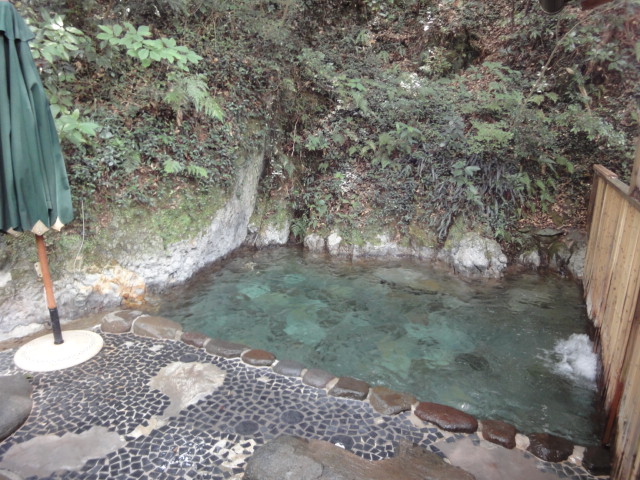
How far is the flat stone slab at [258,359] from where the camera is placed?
3.93m

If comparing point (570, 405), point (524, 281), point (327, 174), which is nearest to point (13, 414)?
point (570, 405)

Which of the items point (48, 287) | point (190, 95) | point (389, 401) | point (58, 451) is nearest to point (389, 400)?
point (389, 401)

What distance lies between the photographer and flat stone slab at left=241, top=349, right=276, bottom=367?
12.9 feet

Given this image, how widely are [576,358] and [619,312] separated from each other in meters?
1.48

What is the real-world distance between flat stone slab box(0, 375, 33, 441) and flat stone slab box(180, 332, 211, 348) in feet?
4.57

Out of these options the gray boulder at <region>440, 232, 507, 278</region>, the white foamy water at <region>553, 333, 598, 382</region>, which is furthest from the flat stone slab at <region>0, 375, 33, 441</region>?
the gray boulder at <region>440, 232, 507, 278</region>

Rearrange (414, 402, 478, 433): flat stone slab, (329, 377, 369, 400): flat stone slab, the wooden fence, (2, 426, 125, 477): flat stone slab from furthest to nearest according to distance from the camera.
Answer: (329, 377, 369, 400): flat stone slab < (414, 402, 478, 433): flat stone slab < (2, 426, 125, 477): flat stone slab < the wooden fence

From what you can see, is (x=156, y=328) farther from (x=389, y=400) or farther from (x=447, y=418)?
(x=447, y=418)

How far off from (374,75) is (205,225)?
573 cm

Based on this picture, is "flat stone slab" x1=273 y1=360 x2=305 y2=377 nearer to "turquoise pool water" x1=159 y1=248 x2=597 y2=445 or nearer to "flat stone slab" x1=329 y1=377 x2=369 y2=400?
"flat stone slab" x1=329 y1=377 x2=369 y2=400

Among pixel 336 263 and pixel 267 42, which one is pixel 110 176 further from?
pixel 267 42

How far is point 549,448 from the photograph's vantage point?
3.03 meters

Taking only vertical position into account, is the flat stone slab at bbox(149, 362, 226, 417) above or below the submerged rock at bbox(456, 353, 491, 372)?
above

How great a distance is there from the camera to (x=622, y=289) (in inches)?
139
